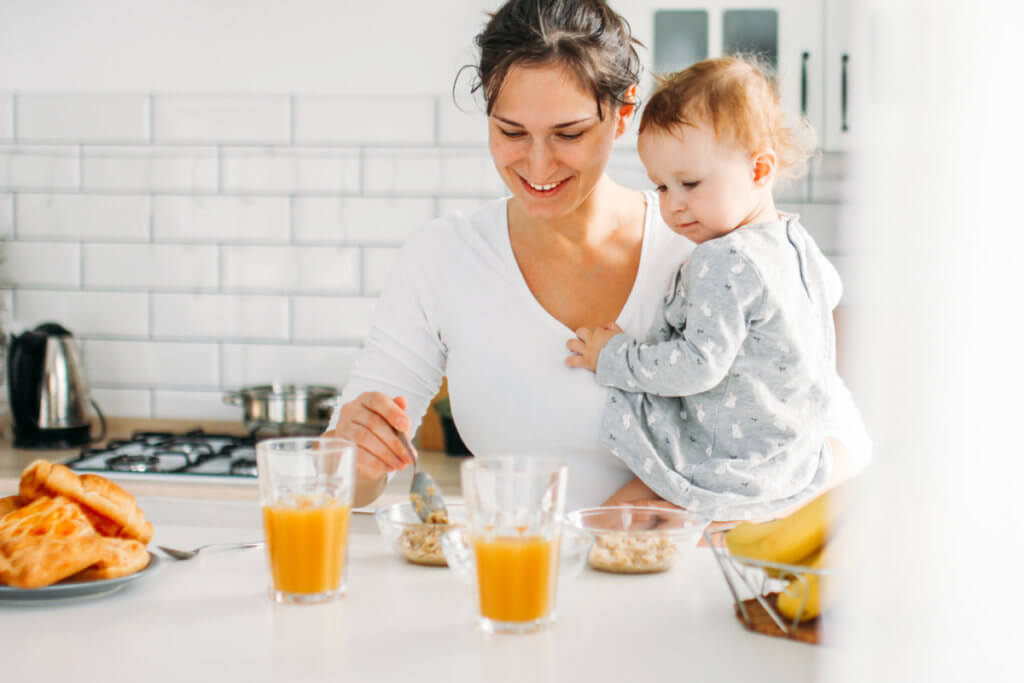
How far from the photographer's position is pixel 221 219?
8.35 feet

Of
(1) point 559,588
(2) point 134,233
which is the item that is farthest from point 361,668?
(2) point 134,233

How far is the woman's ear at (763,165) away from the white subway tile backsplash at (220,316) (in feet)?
4.83

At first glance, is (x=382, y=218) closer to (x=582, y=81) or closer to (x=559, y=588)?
(x=582, y=81)

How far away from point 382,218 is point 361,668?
1.87 meters

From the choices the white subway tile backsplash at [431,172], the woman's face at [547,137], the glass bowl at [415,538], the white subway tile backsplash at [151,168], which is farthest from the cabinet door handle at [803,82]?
the glass bowl at [415,538]

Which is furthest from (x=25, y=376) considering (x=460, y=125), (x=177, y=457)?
(x=460, y=125)

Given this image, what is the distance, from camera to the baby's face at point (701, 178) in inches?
52.4

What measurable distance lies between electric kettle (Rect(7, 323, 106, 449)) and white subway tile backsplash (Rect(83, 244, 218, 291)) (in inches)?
9.5

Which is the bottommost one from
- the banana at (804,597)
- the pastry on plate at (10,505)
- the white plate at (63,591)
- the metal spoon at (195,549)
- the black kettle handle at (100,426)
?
the black kettle handle at (100,426)

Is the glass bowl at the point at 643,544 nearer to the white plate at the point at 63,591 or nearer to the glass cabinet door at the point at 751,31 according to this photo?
the white plate at the point at 63,591

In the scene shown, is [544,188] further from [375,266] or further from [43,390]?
[43,390]

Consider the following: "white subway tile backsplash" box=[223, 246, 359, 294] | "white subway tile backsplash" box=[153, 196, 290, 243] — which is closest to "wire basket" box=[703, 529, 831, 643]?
"white subway tile backsplash" box=[223, 246, 359, 294]

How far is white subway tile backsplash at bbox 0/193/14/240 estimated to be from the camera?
261cm

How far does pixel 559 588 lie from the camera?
2.95 ft
